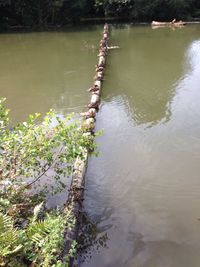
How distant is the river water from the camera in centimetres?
469

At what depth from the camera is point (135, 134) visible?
7770mm

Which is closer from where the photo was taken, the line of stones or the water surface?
the line of stones

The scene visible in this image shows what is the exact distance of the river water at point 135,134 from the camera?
15.4 ft

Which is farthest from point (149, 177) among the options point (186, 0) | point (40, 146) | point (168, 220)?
point (186, 0)

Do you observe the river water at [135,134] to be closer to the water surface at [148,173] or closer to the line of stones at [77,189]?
the water surface at [148,173]

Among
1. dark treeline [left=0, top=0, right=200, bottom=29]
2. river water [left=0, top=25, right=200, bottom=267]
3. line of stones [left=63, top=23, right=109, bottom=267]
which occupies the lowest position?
dark treeline [left=0, top=0, right=200, bottom=29]

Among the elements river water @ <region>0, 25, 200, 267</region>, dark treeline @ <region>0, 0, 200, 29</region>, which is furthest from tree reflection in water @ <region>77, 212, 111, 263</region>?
dark treeline @ <region>0, 0, 200, 29</region>

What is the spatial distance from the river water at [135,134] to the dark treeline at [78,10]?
10.5m

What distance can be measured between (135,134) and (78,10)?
23.9 meters

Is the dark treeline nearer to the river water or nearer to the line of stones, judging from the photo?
the river water

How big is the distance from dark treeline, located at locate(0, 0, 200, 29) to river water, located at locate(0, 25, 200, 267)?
34.3 ft

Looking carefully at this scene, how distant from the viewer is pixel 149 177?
6121 mm

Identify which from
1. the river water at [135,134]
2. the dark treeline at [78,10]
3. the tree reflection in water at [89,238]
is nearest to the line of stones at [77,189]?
the tree reflection in water at [89,238]

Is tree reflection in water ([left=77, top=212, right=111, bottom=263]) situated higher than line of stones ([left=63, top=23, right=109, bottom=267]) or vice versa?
line of stones ([left=63, top=23, right=109, bottom=267])
